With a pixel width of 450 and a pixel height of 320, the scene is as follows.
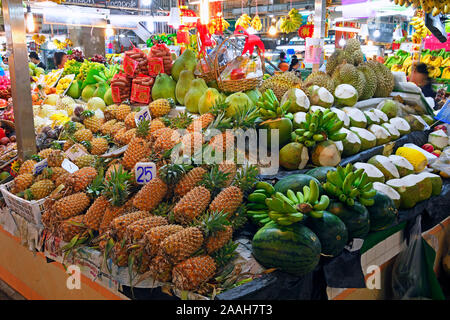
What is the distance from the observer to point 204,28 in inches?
138

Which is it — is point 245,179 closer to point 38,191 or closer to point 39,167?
point 38,191

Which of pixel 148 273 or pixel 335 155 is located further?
pixel 335 155

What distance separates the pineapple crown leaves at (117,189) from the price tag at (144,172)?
61 mm

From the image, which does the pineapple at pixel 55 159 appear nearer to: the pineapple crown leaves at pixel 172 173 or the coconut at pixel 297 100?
the pineapple crown leaves at pixel 172 173

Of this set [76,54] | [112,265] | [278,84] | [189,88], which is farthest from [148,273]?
[76,54]

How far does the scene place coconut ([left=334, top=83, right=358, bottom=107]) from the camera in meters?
3.28

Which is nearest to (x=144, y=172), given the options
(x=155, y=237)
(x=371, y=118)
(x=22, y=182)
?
(x=155, y=237)

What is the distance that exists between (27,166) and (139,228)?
163 cm

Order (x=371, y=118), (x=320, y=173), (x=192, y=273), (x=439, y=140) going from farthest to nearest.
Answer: (x=439, y=140), (x=371, y=118), (x=320, y=173), (x=192, y=273)

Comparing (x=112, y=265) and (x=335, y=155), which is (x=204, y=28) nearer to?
(x=335, y=155)

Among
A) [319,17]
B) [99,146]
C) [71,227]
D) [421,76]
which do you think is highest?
[319,17]

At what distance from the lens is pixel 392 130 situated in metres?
3.29

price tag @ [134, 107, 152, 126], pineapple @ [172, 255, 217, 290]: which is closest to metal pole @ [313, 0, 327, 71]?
price tag @ [134, 107, 152, 126]

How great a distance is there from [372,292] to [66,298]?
203cm
